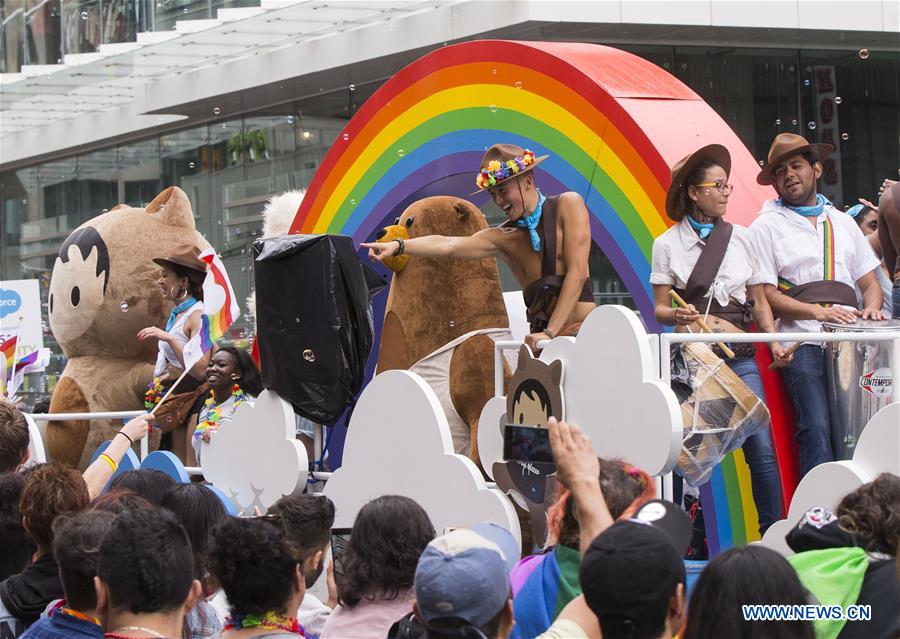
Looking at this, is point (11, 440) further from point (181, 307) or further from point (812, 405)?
point (812, 405)

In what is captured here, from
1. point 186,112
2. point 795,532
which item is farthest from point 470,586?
point 186,112

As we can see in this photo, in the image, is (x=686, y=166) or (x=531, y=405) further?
(x=686, y=166)

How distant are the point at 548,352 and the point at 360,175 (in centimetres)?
252

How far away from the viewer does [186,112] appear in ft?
44.3

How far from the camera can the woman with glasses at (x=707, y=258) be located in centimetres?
486

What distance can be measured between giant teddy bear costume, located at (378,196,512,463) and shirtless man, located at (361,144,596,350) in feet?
2.06

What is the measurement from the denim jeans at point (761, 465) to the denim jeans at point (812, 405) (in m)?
0.12

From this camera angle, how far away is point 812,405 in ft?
15.4

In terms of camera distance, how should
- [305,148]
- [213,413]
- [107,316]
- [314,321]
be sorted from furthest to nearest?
1. [305,148]
2. [107,316]
3. [213,413]
4. [314,321]

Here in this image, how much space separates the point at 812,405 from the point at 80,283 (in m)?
5.08

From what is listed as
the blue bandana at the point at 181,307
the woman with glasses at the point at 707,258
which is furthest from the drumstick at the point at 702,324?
the blue bandana at the point at 181,307

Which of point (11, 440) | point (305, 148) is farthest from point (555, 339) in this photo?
point (305, 148)

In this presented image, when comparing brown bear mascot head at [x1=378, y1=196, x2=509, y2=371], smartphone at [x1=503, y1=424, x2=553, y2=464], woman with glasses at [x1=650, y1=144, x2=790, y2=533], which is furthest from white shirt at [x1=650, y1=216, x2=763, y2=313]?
brown bear mascot head at [x1=378, y1=196, x2=509, y2=371]

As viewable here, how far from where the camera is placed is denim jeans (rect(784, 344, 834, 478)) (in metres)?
4.69
